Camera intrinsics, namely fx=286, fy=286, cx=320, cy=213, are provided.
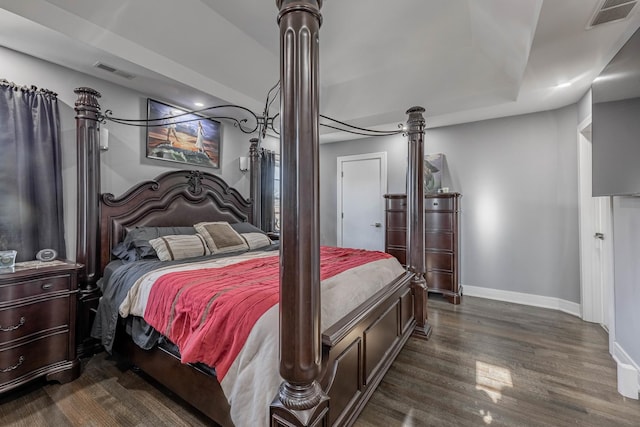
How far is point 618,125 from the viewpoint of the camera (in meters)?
2.00

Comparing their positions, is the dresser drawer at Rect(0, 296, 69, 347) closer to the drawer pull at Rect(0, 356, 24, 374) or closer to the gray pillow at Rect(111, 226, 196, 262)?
the drawer pull at Rect(0, 356, 24, 374)

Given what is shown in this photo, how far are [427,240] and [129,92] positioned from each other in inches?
165

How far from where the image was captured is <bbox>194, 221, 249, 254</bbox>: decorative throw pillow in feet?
9.94

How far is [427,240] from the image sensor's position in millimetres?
4242

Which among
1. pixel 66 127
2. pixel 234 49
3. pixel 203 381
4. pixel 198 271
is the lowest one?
pixel 203 381

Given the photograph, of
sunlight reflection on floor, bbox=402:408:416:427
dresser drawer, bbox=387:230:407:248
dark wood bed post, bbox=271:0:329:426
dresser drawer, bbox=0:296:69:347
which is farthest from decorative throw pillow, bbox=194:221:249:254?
dresser drawer, bbox=387:230:407:248

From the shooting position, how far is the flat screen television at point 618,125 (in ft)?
6.10

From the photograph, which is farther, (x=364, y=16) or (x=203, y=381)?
(x=364, y=16)

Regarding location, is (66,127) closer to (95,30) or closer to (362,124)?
(95,30)

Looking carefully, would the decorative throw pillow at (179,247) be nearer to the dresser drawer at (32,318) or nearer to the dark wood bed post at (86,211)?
the dark wood bed post at (86,211)

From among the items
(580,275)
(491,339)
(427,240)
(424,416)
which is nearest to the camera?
(424,416)

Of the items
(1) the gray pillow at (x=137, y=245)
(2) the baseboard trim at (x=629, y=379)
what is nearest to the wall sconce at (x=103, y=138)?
(1) the gray pillow at (x=137, y=245)

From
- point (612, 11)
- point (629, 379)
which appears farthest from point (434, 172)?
point (629, 379)

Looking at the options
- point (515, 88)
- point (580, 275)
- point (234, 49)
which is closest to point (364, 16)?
point (234, 49)
